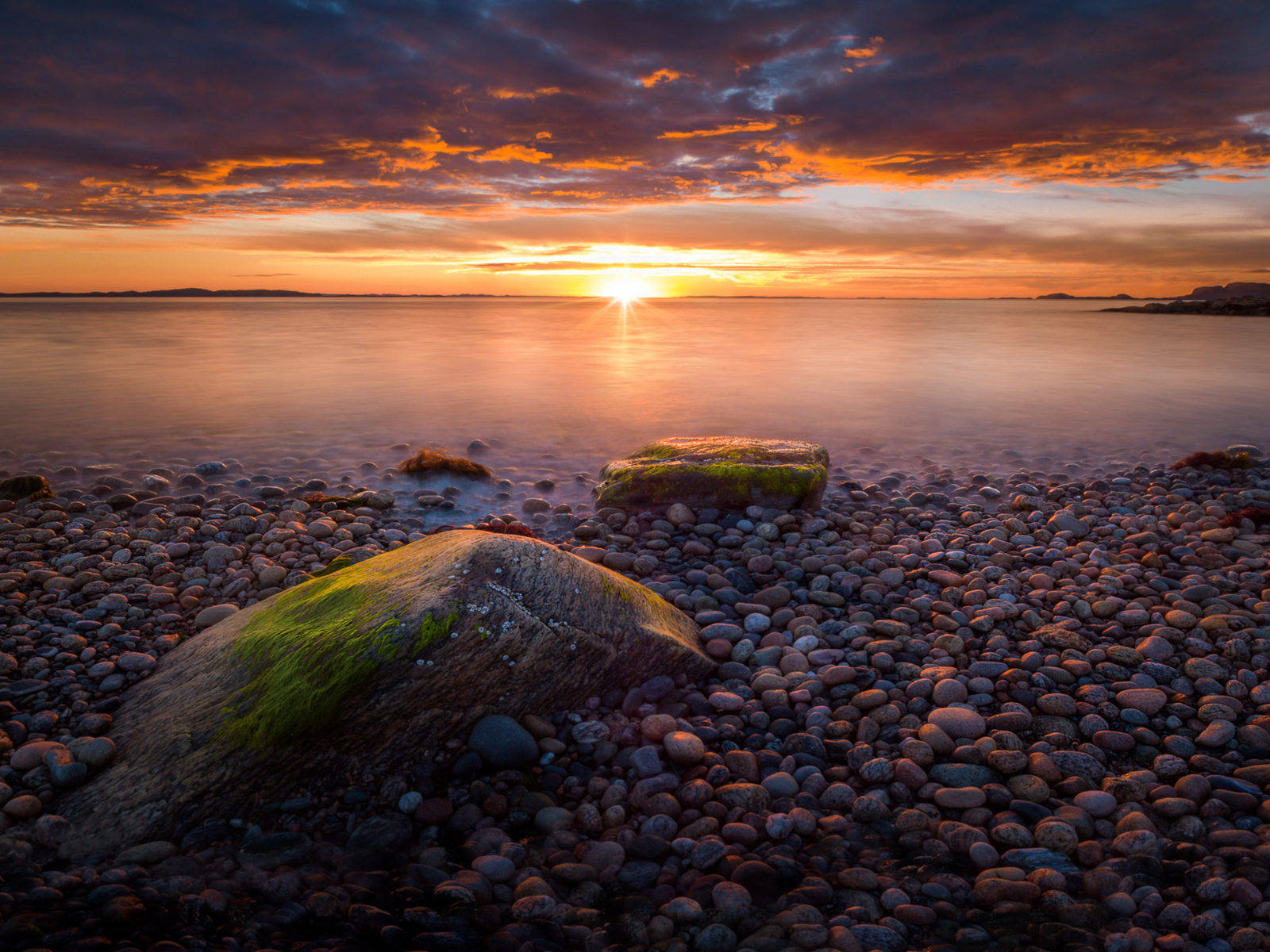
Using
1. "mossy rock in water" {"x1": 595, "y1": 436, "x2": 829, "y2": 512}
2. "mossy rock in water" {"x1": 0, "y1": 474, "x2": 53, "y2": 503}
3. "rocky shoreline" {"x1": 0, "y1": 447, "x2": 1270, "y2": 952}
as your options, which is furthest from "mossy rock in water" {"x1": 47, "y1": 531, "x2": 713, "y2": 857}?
"mossy rock in water" {"x1": 0, "y1": 474, "x2": 53, "y2": 503}

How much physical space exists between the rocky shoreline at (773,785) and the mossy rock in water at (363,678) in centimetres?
12

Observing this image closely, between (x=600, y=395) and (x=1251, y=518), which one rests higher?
(x=600, y=395)

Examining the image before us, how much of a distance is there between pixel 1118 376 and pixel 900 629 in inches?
830

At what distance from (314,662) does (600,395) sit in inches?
569

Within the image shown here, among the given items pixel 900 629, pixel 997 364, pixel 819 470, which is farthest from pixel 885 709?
pixel 997 364

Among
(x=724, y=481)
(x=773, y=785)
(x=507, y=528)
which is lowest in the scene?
(x=773, y=785)

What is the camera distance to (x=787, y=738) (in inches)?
148

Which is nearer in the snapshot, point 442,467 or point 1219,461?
point 1219,461

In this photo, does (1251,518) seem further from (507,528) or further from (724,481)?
(507,528)

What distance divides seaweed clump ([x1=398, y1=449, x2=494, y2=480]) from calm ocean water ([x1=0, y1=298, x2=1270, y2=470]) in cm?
159

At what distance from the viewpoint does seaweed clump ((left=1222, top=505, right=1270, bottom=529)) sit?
664 cm

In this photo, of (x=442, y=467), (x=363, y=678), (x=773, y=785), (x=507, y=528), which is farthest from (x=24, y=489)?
(x=773, y=785)

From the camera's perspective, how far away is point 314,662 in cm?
347

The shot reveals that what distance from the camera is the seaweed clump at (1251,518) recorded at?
6.64 m
